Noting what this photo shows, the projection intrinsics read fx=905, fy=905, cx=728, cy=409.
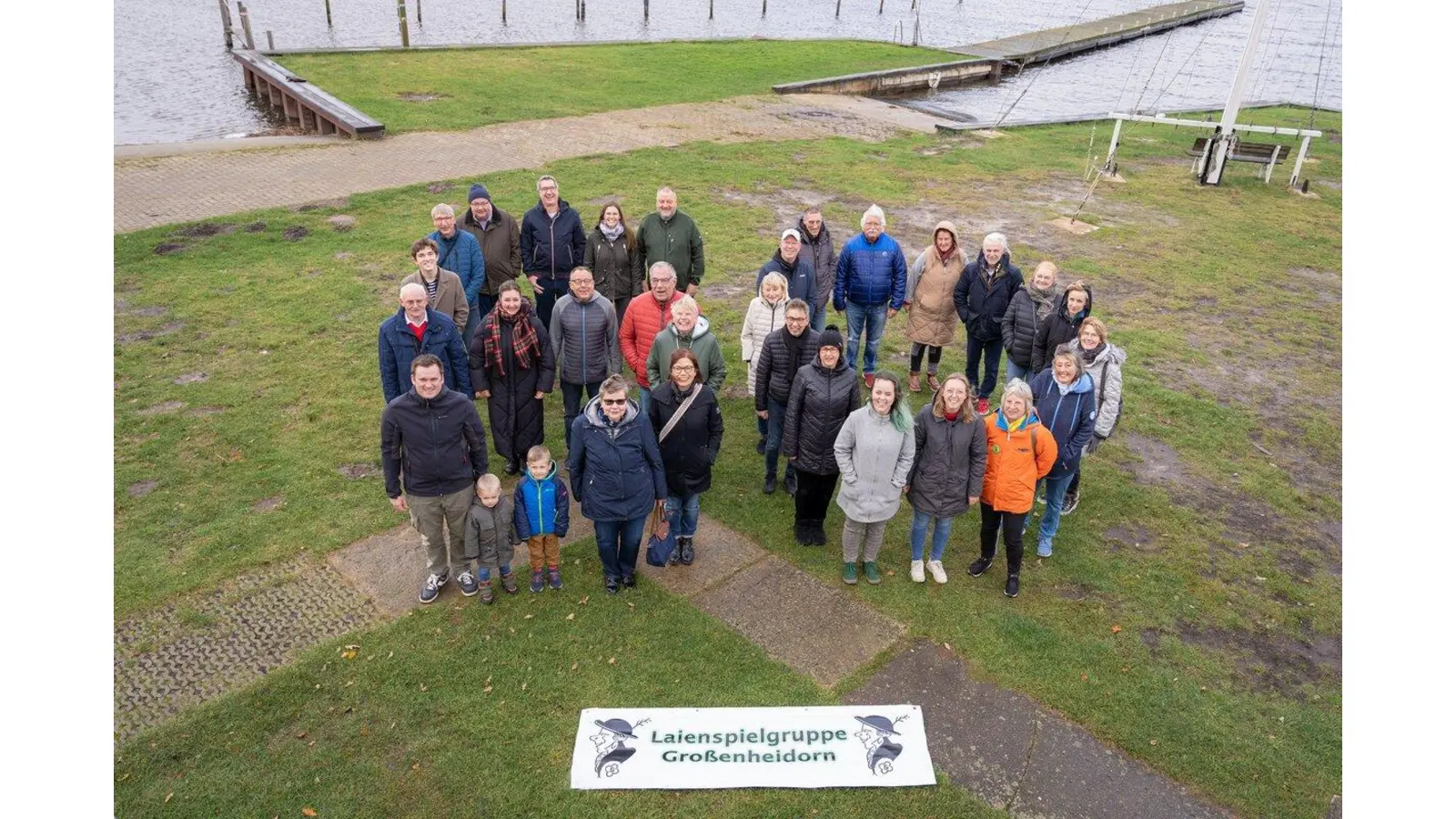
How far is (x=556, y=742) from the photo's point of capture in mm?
5391

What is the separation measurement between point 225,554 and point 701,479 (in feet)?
12.1

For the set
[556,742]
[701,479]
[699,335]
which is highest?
[699,335]

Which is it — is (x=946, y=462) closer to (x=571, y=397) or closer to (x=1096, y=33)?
(x=571, y=397)

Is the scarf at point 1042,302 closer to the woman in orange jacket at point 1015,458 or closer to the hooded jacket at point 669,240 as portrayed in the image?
the woman in orange jacket at point 1015,458

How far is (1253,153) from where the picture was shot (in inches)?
749

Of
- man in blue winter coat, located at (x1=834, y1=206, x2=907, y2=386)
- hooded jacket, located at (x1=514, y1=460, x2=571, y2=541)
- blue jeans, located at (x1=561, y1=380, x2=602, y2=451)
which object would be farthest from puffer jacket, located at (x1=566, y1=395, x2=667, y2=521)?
man in blue winter coat, located at (x1=834, y1=206, x2=907, y2=386)

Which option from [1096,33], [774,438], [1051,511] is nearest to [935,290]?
[774,438]

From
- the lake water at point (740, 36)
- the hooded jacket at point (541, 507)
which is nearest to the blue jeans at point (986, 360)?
the hooded jacket at point (541, 507)

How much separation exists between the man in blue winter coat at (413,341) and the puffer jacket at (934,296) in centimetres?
466

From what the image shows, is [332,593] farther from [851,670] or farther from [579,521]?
[851,670]

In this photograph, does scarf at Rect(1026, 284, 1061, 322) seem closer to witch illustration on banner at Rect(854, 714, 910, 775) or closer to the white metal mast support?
witch illustration on banner at Rect(854, 714, 910, 775)

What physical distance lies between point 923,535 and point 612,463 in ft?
8.06

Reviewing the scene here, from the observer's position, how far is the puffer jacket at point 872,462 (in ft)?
20.8

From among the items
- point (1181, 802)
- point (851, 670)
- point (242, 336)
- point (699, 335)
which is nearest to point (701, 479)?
point (699, 335)
